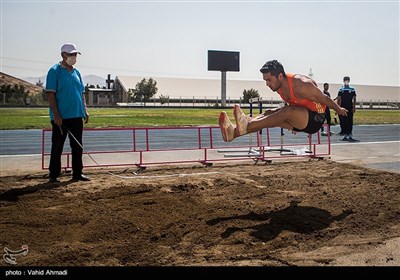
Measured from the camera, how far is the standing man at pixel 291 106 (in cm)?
695

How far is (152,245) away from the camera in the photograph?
5.06 m

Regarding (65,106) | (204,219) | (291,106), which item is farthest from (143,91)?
(204,219)

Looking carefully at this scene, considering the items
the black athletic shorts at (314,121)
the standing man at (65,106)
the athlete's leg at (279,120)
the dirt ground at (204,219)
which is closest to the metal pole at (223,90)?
the standing man at (65,106)

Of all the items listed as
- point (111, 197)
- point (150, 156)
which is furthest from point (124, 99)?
point (111, 197)

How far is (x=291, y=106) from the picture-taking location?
715cm

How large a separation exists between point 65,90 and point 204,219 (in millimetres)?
3859

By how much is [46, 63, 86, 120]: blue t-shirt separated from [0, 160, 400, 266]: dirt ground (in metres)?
1.31

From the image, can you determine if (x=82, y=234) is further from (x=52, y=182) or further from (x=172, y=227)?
(x=52, y=182)

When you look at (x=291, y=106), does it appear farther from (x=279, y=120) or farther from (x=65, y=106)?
(x=65, y=106)

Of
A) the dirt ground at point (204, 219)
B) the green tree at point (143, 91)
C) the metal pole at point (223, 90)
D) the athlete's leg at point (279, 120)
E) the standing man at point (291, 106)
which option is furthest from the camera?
the green tree at point (143, 91)

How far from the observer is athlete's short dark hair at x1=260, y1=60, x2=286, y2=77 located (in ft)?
22.9

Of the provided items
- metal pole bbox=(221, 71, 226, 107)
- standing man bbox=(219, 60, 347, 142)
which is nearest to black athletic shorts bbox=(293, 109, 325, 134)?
standing man bbox=(219, 60, 347, 142)

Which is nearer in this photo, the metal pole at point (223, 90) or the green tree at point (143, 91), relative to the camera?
the metal pole at point (223, 90)

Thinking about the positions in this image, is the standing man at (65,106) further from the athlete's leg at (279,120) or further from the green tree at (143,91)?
the green tree at (143,91)
